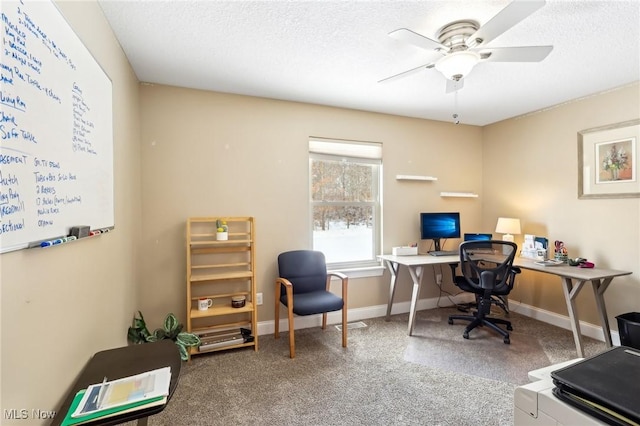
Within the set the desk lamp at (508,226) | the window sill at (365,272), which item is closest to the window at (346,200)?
the window sill at (365,272)

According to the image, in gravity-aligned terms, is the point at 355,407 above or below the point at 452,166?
below

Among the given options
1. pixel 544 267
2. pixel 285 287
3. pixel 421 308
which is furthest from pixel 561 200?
pixel 285 287

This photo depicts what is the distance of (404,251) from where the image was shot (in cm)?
361

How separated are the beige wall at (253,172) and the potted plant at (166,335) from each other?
0.36 metres

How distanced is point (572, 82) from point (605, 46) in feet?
2.34

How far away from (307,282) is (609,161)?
327cm

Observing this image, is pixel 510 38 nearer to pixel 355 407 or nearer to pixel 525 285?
pixel 355 407

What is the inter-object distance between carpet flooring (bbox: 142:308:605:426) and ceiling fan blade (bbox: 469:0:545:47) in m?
2.29

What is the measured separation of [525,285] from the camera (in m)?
3.79

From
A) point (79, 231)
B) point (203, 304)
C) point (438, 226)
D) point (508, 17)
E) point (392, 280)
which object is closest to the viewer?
point (79, 231)

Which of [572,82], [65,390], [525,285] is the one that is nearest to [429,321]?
[525,285]

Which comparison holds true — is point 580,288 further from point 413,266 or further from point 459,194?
point 459,194

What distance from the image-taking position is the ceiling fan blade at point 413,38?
1.64 meters

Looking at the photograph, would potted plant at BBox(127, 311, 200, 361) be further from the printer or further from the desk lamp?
the desk lamp
